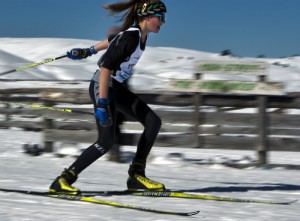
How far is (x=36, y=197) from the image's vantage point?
18.3ft

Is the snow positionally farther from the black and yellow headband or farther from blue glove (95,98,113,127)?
the black and yellow headband

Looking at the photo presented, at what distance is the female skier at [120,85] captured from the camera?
17.5ft

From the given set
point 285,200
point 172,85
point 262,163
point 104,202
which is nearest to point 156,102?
point 172,85

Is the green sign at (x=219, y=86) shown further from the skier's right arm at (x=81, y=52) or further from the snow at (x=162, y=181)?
the skier's right arm at (x=81, y=52)

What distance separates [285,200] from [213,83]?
4.73m

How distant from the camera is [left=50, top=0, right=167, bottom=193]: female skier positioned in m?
5.33

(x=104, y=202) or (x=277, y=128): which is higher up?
(x=277, y=128)

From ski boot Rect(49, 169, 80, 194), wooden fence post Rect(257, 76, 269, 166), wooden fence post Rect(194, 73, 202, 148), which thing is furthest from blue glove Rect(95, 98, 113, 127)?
wooden fence post Rect(257, 76, 269, 166)

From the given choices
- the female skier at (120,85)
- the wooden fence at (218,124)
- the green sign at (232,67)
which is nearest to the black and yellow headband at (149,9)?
the female skier at (120,85)

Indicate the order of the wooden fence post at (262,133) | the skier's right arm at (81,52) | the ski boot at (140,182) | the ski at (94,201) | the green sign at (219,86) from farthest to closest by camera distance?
1. the green sign at (219,86)
2. the wooden fence post at (262,133)
3. the skier's right arm at (81,52)
4. the ski boot at (140,182)
5. the ski at (94,201)

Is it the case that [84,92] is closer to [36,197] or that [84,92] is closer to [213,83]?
[213,83]

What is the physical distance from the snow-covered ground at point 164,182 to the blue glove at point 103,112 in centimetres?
65

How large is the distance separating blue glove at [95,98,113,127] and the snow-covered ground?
65 cm

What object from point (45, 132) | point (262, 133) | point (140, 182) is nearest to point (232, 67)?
point (262, 133)
